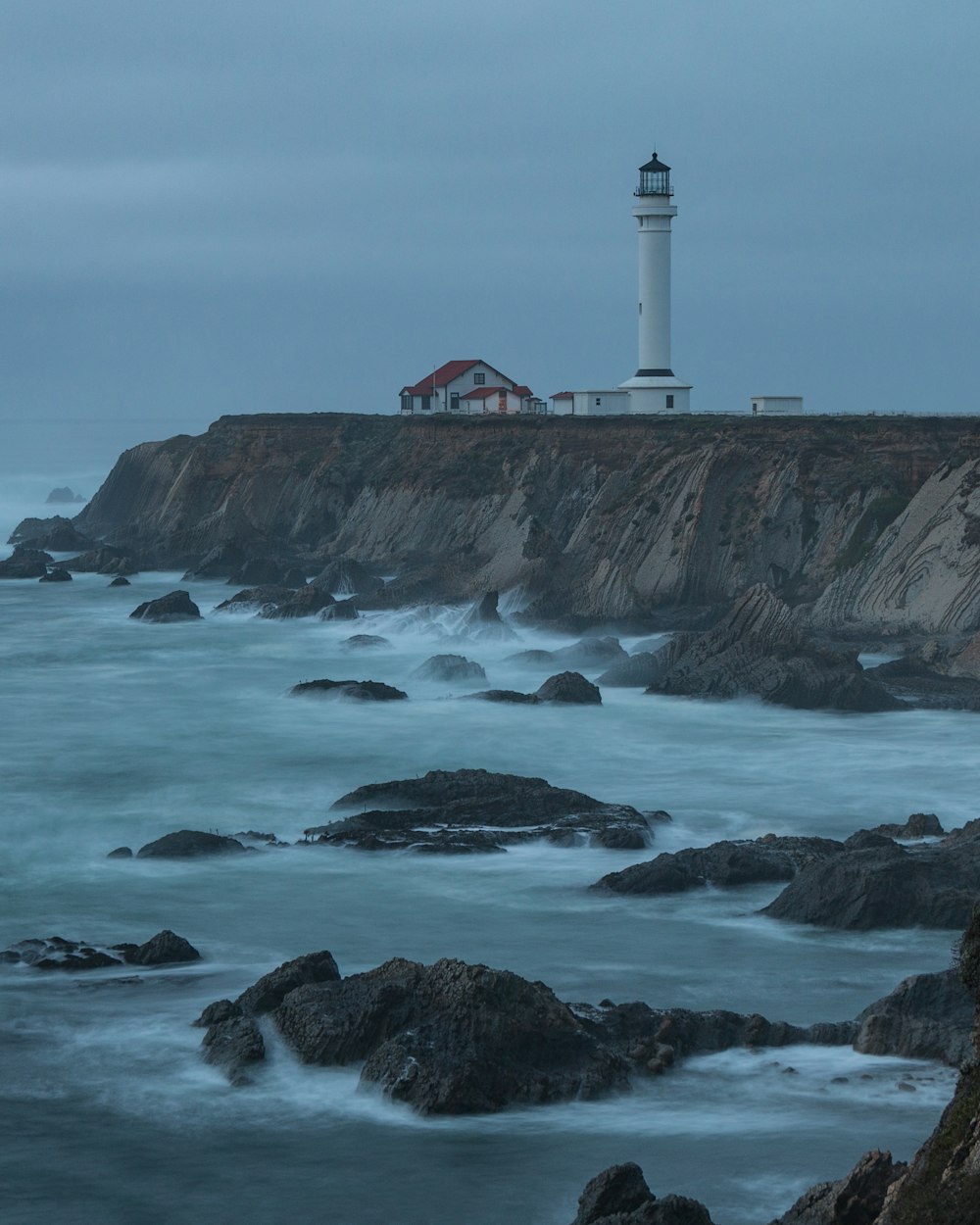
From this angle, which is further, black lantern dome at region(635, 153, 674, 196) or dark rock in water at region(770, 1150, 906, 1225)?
black lantern dome at region(635, 153, 674, 196)

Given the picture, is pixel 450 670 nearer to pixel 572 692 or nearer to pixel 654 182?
pixel 572 692

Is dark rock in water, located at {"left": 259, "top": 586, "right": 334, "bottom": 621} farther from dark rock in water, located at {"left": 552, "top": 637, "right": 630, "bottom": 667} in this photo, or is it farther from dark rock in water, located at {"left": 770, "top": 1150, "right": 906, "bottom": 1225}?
dark rock in water, located at {"left": 770, "top": 1150, "right": 906, "bottom": 1225}

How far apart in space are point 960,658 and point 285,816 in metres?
12.8

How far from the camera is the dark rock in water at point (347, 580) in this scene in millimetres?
45594

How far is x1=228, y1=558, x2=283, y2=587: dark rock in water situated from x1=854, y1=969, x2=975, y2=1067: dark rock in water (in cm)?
3753

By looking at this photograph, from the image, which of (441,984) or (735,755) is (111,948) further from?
(735,755)

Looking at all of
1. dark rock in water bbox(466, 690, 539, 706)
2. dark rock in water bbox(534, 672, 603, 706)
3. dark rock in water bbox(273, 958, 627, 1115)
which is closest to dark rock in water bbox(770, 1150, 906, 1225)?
dark rock in water bbox(273, 958, 627, 1115)

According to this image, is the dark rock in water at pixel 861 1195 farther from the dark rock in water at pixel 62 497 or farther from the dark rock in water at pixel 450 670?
the dark rock in water at pixel 62 497

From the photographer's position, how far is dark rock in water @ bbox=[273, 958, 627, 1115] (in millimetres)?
11227

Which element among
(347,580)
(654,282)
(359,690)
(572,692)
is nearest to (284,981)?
(572,692)

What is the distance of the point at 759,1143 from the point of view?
10602mm

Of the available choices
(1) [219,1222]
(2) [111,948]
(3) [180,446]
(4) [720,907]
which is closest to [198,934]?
(2) [111,948]

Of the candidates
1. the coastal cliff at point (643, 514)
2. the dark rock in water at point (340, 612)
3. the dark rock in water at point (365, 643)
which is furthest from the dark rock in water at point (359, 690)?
the dark rock in water at point (340, 612)

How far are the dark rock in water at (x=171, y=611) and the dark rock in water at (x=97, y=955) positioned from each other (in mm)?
27146
